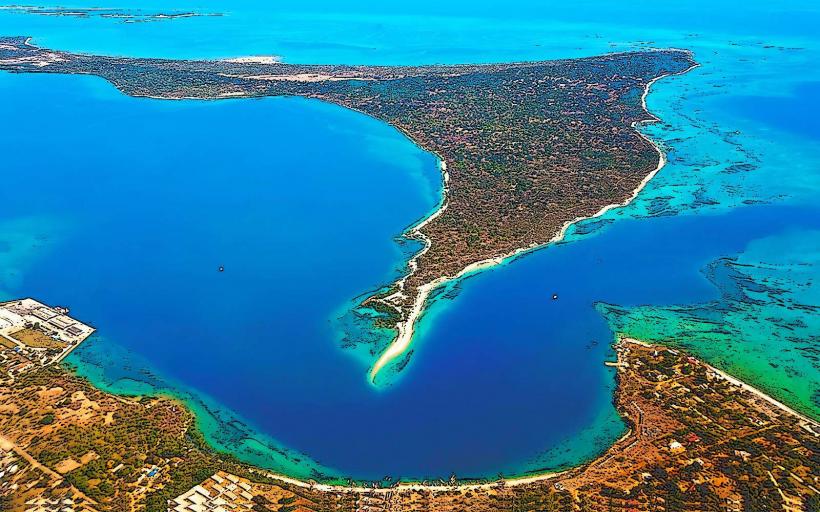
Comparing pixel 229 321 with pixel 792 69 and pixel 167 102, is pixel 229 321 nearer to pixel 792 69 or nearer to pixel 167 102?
pixel 167 102

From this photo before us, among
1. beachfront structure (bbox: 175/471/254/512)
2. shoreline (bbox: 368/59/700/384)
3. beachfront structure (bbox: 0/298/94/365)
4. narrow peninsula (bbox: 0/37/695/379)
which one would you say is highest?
narrow peninsula (bbox: 0/37/695/379)

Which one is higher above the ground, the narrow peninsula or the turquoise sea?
the narrow peninsula

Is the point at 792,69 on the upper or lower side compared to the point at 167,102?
upper

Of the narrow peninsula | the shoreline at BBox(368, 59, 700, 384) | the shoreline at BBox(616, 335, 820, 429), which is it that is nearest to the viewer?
the shoreline at BBox(616, 335, 820, 429)

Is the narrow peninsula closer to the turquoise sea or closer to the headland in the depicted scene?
the turquoise sea

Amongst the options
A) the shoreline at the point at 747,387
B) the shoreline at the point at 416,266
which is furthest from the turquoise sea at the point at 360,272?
the shoreline at the point at 747,387

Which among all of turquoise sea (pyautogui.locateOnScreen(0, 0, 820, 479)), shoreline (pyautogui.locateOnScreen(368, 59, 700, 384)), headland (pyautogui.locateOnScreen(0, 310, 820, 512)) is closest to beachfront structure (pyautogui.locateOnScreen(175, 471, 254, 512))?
headland (pyautogui.locateOnScreen(0, 310, 820, 512))

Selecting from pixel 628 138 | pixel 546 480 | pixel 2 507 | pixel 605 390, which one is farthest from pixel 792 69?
pixel 2 507
